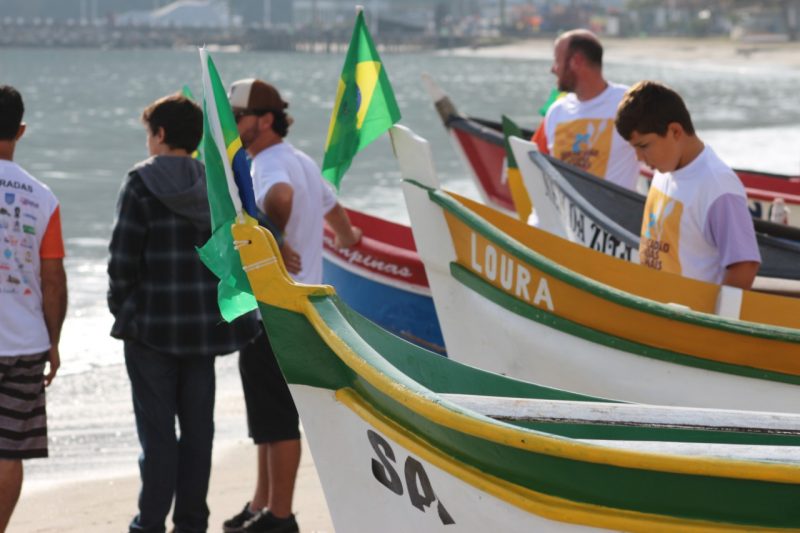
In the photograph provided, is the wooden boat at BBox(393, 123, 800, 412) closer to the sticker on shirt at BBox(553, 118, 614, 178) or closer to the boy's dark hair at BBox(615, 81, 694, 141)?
the boy's dark hair at BBox(615, 81, 694, 141)

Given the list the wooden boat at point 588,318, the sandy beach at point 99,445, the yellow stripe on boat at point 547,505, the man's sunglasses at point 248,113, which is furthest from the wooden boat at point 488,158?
the yellow stripe on boat at point 547,505

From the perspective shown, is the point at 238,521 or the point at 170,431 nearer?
the point at 170,431

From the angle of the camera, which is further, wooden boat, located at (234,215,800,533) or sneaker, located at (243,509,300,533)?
sneaker, located at (243,509,300,533)

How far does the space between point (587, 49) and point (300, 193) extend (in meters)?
2.61

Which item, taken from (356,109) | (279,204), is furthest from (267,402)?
(356,109)

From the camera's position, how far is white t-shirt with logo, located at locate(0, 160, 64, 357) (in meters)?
4.40

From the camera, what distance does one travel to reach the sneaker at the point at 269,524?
17.3ft

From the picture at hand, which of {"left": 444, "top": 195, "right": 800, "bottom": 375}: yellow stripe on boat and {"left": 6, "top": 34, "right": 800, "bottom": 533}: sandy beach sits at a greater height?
{"left": 444, "top": 195, "right": 800, "bottom": 375}: yellow stripe on boat

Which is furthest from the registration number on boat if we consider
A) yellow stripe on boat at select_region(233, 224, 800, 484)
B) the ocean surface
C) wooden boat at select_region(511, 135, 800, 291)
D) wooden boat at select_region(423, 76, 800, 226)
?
wooden boat at select_region(423, 76, 800, 226)

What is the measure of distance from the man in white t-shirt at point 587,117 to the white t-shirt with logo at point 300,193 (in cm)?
231

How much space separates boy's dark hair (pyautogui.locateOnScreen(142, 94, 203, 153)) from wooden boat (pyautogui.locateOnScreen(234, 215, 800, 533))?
138 centimetres

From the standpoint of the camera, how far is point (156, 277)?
4594mm

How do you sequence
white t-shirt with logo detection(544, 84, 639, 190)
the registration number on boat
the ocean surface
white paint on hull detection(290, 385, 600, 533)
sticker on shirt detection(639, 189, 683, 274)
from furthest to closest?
the ocean surface < white t-shirt with logo detection(544, 84, 639, 190) < sticker on shirt detection(639, 189, 683, 274) < the registration number on boat < white paint on hull detection(290, 385, 600, 533)

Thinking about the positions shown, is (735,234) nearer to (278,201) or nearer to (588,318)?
(588,318)
